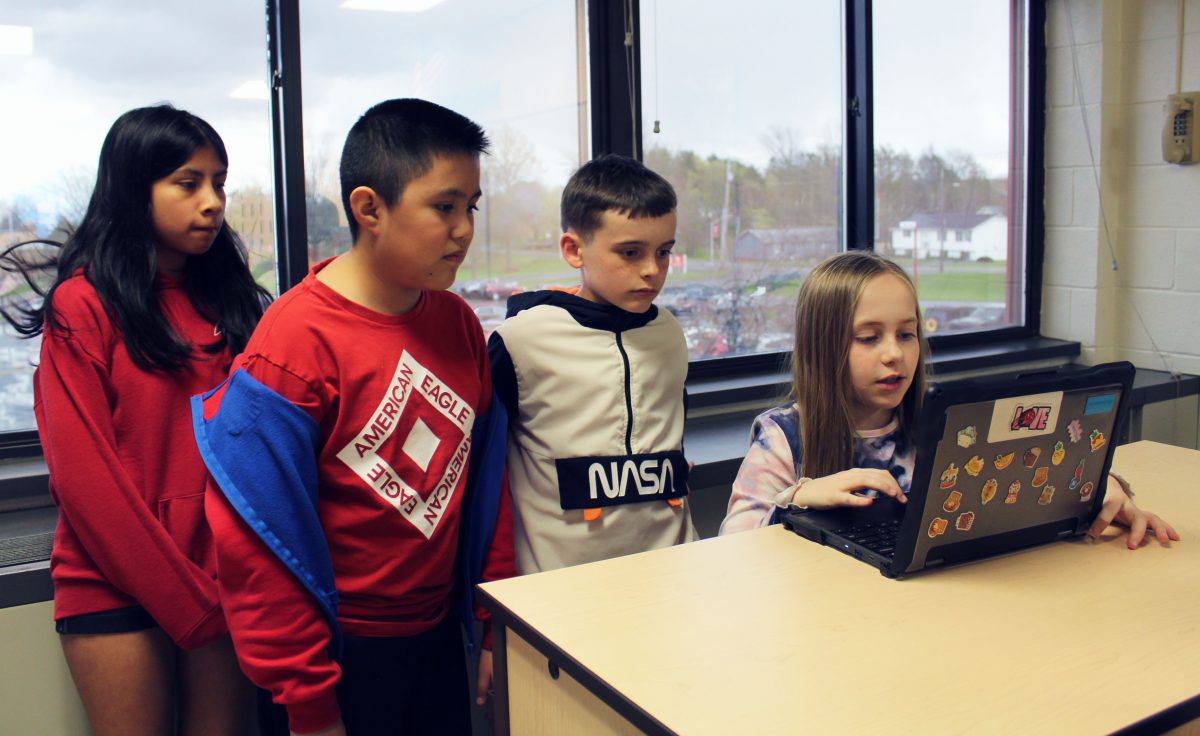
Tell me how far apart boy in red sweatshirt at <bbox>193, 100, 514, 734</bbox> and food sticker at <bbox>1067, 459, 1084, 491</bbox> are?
82 centimetres

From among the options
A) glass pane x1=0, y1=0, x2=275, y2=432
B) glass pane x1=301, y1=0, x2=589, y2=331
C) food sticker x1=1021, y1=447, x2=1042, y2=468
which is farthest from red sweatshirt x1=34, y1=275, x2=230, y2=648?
food sticker x1=1021, y1=447, x2=1042, y2=468

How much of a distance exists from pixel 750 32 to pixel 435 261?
1.82 m

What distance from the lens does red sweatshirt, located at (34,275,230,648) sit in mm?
1324

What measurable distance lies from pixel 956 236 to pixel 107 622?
2.86 metres

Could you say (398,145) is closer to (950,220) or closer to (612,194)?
(612,194)

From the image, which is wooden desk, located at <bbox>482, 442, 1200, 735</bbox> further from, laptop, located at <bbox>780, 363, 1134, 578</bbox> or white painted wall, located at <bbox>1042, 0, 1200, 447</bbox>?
white painted wall, located at <bbox>1042, 0, 1200, 447</bbox>

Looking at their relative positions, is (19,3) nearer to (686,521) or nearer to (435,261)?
(435,261)

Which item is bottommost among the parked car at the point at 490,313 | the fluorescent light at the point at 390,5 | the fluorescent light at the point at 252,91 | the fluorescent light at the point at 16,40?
the parked car at the point at 490,313

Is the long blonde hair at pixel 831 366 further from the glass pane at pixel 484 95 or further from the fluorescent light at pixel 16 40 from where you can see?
the fluorescent light at pixel 16 40

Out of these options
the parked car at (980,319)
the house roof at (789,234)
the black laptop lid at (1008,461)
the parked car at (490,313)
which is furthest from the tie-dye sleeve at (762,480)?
the parked car at (980,319)

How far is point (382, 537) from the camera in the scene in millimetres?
1349

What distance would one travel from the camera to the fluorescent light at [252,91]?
2018 millimetres

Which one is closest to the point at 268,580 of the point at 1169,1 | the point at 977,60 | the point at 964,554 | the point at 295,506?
the point at 295,506

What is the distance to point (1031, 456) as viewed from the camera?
4.07ft
